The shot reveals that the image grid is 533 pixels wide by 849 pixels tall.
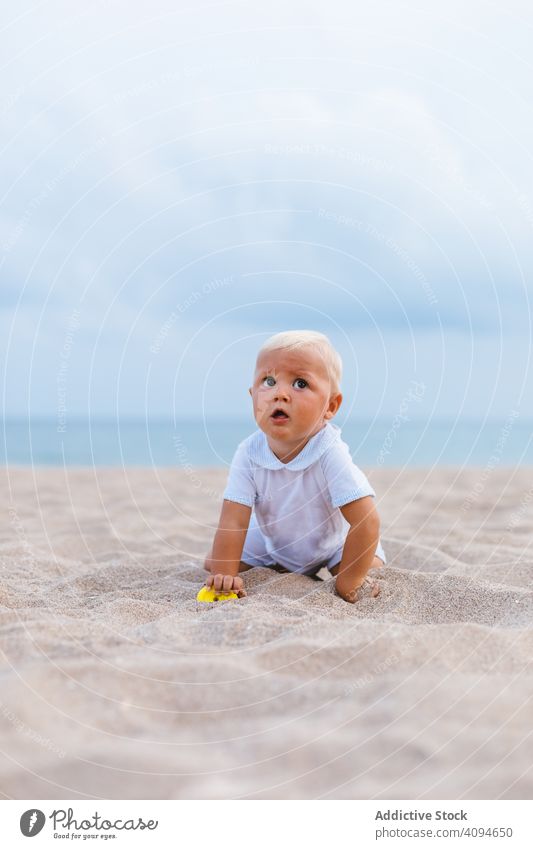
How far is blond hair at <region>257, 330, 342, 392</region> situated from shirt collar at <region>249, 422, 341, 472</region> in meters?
0.24

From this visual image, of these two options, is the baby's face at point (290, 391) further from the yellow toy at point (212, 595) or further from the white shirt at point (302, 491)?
the yellow toy at point (212, 595)

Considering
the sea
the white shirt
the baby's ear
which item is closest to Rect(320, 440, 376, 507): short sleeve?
the white shirt

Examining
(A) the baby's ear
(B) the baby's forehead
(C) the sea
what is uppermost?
(B) the baby's forehead

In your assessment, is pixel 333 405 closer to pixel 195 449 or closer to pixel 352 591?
pixel 352 591

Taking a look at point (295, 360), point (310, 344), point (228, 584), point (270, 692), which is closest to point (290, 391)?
point (295, 360)

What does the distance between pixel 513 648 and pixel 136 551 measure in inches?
128

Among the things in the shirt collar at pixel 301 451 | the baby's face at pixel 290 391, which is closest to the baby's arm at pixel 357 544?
the shirt collar at pixel 301 451

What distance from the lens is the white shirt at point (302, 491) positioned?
396cm

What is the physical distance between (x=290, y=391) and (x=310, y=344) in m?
0.26

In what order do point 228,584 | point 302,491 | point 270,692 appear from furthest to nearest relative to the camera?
point 302,491, point 228,584, point 270,692

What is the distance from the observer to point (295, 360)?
386 centimetres

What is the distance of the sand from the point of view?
217 centimetres

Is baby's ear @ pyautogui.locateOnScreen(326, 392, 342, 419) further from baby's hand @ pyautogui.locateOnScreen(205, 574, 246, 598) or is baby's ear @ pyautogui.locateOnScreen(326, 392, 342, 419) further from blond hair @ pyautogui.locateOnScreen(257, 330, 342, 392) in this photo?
baby's hand @ pyautogui.locateOnScreen(205, 574, 246, 598)

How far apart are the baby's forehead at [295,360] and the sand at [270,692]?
3.63 ft
